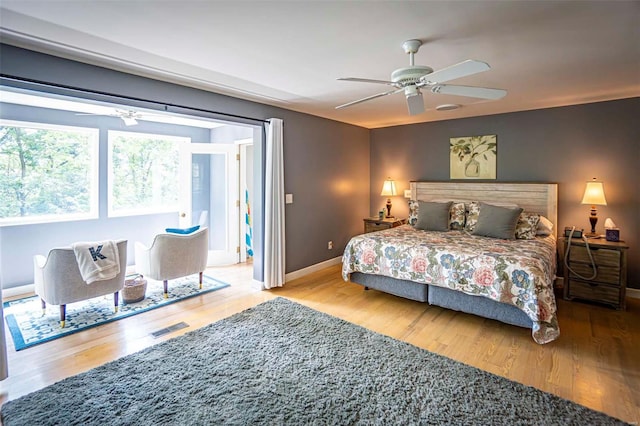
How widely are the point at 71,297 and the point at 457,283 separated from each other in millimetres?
3785

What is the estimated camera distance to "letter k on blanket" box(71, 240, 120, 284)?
10.5 feet

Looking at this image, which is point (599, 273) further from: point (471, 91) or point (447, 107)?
point (471, 91)

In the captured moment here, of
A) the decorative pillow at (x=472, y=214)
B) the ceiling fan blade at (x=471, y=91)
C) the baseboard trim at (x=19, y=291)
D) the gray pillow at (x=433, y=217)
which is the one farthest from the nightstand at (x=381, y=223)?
the baseboard trim at (x=19, y=291)

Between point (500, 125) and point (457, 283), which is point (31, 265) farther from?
point (500, 125)

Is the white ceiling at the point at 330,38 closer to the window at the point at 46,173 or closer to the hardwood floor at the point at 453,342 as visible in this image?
the hardwood floor at the point at 453,342

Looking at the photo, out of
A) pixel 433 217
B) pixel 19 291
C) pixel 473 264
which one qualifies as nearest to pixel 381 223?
pixel 433 217

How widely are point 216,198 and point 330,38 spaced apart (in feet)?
13.3

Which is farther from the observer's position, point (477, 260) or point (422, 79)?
point (477, 260)

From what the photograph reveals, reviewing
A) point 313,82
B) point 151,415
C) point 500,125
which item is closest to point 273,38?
point 313,82

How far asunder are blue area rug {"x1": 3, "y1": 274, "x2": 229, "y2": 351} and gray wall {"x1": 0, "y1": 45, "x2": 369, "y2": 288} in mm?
832

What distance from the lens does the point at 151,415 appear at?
6.65ft

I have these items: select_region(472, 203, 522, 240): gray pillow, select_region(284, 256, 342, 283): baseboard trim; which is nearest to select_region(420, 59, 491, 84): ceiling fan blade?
select_region(472, 203, 522, 240): gray pillow

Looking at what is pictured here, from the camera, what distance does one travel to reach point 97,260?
10.8ft

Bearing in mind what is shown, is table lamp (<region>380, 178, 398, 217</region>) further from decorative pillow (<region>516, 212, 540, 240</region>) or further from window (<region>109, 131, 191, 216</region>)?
window (<region>109, 131, 191, 216</region>)
